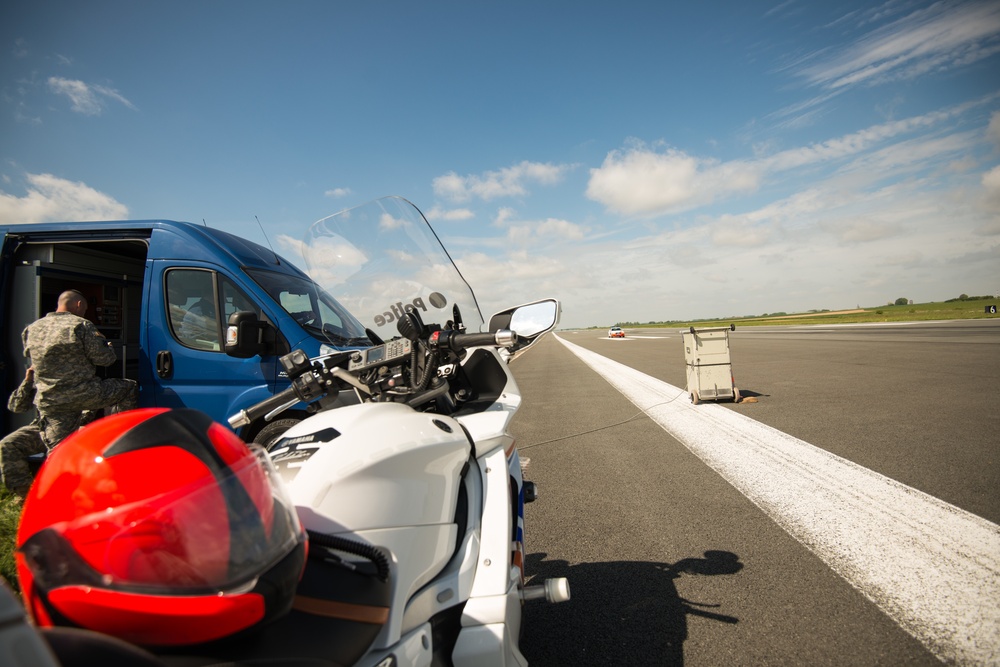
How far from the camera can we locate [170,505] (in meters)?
0.88

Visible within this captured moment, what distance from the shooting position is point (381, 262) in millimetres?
2559

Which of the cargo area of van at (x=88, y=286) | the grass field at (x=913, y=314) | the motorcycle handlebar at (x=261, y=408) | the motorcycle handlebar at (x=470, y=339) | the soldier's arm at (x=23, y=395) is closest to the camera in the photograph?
the motorcycle handlebar at (x=261, y=408)

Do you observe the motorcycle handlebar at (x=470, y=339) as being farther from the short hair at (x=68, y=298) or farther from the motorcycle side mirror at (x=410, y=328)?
the short hair at (x=68, y=298)

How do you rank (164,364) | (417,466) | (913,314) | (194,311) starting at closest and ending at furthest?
(417,466), (164,364), (194,311), (913,314)

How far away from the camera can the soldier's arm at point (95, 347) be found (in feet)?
15.6

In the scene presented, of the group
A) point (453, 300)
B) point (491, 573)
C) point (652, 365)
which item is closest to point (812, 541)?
point (491, 573)

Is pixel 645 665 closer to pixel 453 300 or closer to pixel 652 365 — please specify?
pixel 453 300

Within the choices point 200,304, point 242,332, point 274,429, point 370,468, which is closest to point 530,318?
point 370,468

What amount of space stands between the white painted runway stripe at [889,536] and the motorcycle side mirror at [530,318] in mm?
2262

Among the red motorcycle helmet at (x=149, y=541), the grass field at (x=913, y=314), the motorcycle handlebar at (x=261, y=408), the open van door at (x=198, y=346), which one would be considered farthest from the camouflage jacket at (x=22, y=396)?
the grass field at (x=913, y=314)

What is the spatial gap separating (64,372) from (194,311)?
122cm

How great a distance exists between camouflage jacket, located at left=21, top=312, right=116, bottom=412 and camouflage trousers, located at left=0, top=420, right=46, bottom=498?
49 cm

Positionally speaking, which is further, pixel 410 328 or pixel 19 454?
pixel 19 454

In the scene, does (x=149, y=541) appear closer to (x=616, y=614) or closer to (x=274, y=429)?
(x=616, y=614)
